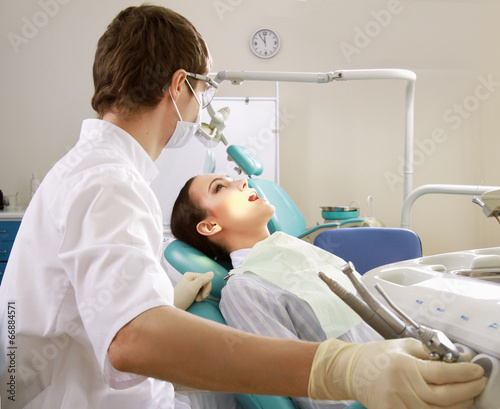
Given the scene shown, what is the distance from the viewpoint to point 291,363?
626 mm

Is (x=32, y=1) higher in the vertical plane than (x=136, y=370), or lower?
higher

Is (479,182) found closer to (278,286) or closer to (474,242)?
(474,242)

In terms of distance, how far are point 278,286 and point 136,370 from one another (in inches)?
27.5

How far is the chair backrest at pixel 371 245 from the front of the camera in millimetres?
1904

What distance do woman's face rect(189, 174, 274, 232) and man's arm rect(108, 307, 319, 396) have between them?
1061 mm

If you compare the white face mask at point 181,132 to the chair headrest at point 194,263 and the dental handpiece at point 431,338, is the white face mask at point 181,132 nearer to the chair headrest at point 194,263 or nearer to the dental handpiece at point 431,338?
the chair headrest at point 194,263

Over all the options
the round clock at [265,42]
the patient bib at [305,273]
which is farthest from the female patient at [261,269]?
the round clock at [265,42]

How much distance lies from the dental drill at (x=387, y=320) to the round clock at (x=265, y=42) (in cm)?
367

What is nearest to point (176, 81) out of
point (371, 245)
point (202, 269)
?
point (202, 269)

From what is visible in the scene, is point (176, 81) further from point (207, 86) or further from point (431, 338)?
point (431, 338)

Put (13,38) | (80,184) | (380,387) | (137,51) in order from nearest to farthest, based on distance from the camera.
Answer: (380,387), (80,184), (137,51), (13,38)

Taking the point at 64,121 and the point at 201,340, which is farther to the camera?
the point at 64,121

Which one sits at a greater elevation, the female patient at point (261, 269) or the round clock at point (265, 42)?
the round clock at point (265, 42)

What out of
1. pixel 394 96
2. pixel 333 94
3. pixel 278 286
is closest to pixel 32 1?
pixel 333 94
